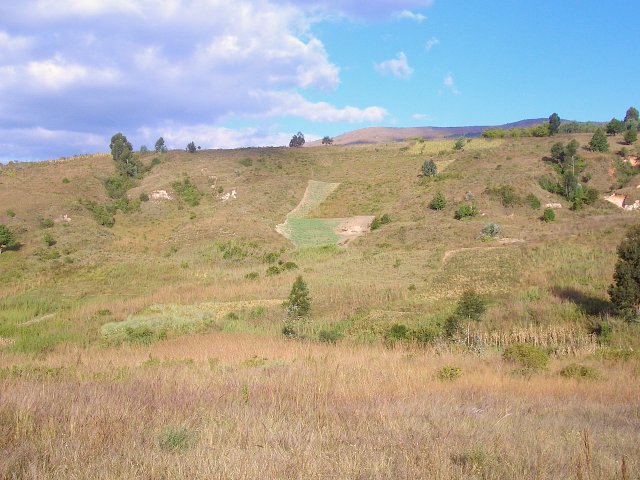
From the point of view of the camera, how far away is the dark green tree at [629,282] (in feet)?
48.8

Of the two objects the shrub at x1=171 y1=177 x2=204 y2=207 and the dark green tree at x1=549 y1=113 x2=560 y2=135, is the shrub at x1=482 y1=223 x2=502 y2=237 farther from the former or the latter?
the dark green tree at x1=549 y1=113 x2=560 y2=135

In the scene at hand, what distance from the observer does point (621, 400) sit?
7230 millimetres

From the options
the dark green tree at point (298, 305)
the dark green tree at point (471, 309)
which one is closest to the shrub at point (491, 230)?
the dark green tree at point (298, 305)

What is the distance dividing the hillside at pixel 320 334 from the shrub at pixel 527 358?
130 millimetres

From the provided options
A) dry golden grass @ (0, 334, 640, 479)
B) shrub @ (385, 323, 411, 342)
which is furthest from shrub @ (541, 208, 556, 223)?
dry golden grass @ (0, 334, 640, 479)

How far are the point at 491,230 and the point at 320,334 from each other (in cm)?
2242

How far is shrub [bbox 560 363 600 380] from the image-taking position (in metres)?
8.91

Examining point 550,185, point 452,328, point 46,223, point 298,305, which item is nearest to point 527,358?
point 452,328

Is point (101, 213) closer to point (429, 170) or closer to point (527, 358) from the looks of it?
point (429, 170)

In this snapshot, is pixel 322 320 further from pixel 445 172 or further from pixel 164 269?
pixel 445 172

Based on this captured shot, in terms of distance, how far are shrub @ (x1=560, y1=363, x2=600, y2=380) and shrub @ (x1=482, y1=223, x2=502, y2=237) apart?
26842 mm

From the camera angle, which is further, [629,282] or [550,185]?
[550,185]

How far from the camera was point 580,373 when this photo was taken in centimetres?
909

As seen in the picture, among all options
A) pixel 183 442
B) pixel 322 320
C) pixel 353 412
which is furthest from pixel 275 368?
pixel 322 320
